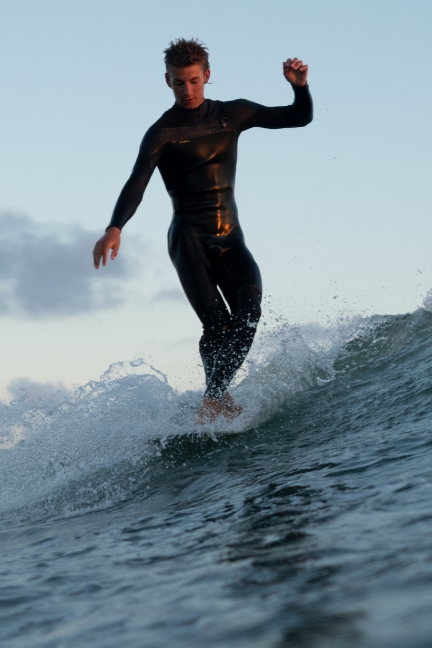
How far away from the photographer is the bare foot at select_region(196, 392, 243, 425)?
453 centimetres

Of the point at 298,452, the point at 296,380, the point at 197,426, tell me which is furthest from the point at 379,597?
the point at 296,380

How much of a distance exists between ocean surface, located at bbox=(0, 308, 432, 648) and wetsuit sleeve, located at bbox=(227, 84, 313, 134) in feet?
6.24

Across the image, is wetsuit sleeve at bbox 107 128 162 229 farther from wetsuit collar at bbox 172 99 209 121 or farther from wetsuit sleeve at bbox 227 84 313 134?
wetsuit sleeve at bbox 227 84 313 134

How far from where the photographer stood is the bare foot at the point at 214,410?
4531mm

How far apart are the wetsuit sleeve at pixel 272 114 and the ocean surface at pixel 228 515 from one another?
190 centimetres

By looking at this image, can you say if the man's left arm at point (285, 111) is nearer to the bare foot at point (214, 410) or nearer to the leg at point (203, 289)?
the leg at point (203, 289)

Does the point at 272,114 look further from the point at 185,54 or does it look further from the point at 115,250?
the point at 115,250

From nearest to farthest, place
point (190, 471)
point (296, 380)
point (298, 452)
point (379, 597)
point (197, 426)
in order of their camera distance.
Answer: point (379, 597) → point (298, 452) → point (190, 471) → point (197, 426) → point (296, 380)

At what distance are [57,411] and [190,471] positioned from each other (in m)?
1.70

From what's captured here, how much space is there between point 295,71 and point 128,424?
101 inches

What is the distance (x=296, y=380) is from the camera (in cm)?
589

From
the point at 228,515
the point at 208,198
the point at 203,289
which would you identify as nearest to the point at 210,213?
the point at 208,198

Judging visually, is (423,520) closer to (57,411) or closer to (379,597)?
(379,597)

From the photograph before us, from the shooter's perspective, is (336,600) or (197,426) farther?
(197,426)
